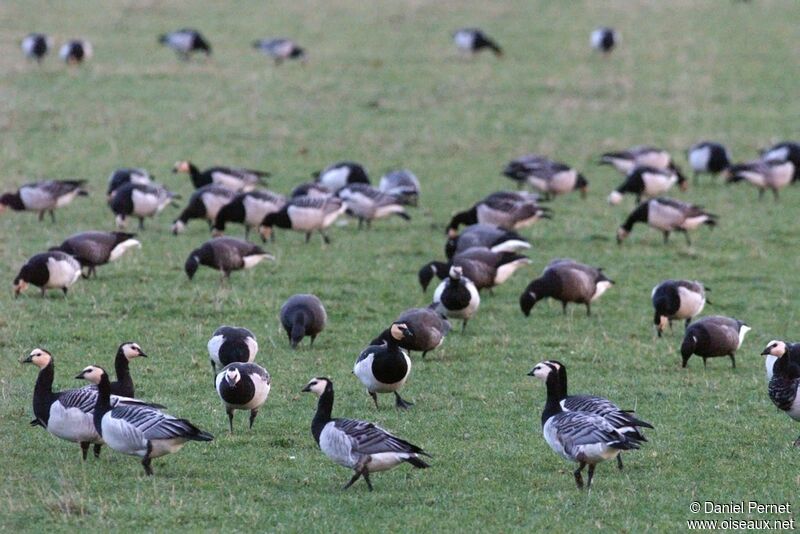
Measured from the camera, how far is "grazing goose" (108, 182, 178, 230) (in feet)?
68.9

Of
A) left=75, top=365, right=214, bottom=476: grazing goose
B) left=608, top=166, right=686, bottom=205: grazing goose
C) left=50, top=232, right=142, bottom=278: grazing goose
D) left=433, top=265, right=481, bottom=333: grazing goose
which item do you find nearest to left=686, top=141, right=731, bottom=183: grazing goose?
left=608, top=166, right=686, bottom=205: grazing goose

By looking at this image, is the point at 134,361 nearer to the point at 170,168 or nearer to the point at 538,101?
the point at 170,168

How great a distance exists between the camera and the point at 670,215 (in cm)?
2111

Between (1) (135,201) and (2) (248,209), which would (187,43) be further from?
(2) (248,209)

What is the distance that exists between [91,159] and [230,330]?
1445 centimetres

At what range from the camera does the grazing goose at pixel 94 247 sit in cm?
1773

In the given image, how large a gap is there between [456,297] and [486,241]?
343cm

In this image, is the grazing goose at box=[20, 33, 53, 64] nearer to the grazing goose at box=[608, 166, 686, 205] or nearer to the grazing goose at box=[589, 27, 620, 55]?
the grazing goose at box=[589, 27, 620, 55]

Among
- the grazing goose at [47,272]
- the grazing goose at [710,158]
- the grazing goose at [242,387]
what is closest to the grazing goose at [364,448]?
the grazing goose at [242,387]

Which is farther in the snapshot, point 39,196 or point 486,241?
point 39,196

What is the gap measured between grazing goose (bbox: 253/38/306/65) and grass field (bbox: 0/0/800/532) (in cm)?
39

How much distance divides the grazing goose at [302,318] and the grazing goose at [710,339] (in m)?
4.10

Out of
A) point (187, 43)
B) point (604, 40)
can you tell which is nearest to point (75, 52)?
point (187, 43)

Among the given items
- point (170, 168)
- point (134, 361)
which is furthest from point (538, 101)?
point (134, 361)
